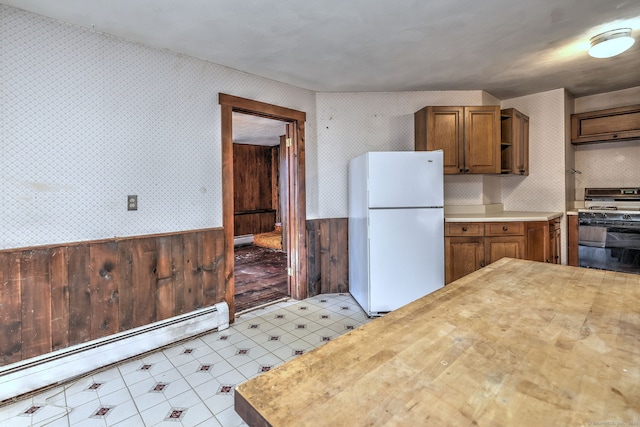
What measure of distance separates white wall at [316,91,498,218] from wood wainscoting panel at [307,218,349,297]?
5.2 inches

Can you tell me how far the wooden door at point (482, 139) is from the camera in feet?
10.9

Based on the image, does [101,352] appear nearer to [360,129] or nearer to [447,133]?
[360,129]

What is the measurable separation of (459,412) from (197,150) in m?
2.59

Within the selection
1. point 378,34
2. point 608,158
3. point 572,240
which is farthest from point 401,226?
point 608,158

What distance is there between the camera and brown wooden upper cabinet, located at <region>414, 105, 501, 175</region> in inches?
131

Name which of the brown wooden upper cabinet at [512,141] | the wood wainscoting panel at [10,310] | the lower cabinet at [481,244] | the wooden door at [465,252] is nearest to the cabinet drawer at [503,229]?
the lower cabinet at [481,244]

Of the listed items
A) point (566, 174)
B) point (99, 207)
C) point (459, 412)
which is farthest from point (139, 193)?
point (566, 174)

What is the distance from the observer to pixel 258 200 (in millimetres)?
7691

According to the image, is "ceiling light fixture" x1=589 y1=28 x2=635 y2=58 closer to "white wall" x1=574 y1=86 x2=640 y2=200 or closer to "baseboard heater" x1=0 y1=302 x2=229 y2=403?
"white wall" x1=574 y1=86 x2=640 y2=200

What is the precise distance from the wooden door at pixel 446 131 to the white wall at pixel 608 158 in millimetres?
1832

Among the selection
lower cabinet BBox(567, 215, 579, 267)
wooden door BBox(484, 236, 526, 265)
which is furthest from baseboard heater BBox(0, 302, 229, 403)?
lower cabinet BBox(567, 215, 579, 267)

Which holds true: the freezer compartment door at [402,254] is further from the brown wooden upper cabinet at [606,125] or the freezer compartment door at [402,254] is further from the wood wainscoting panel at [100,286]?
the brown wooden upper cabinet at [606,125]

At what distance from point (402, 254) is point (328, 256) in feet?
3.23

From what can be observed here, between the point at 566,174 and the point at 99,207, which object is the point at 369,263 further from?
the point at 566,174
